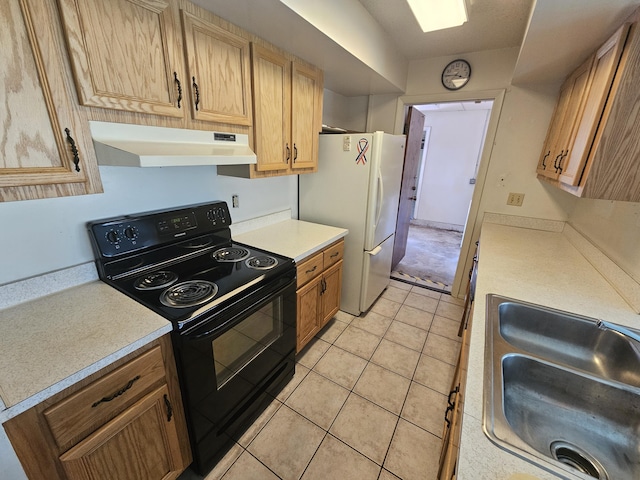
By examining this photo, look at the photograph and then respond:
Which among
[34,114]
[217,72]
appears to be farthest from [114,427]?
[217,72]

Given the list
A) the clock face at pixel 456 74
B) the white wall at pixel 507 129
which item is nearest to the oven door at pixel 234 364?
the white wall at pixel 507 129

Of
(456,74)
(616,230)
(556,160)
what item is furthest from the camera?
(456,74)

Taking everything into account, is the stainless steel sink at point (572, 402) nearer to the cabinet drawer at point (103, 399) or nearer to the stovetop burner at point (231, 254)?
the cabinet drawer at point (103, 399)

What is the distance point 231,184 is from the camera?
1.91 meters

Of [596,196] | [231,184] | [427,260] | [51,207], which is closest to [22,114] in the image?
[51,207]

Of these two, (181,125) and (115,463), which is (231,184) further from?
(115,463)

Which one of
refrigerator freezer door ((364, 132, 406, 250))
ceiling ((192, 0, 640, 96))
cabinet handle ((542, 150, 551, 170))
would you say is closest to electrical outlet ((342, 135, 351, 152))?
refrigerator freezer door ((364, 132, 406, 250))

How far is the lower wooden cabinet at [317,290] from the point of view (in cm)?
188

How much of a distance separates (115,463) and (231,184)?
1523mm

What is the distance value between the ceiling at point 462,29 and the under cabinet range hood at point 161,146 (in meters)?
1.34

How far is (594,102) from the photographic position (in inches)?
50.4

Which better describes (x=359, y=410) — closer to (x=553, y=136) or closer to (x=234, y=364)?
(x=234, y=364)

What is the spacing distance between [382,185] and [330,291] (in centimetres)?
100

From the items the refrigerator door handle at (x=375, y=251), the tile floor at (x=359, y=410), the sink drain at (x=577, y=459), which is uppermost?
the refrigerator door handle at (x=375, y=251)
